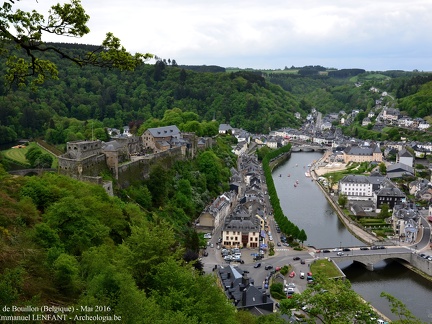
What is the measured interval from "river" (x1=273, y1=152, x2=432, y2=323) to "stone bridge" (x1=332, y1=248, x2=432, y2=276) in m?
0.59

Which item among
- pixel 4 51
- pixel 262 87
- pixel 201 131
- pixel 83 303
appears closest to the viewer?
pixel 4 51

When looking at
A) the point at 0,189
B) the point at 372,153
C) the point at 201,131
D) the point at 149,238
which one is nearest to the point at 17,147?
the point at 201,131

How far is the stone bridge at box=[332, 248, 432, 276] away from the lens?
100.0ft

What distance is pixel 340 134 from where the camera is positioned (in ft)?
298

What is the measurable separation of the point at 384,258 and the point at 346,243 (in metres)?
4.38

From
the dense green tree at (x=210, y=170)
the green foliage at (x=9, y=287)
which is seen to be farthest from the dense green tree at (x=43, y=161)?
the green foliage at (x=9, y=287)

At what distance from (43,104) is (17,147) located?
1682 cm

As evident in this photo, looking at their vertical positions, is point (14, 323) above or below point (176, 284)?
above

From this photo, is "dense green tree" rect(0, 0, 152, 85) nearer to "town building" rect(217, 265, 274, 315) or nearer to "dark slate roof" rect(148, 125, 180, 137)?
"town building" rect(217, 265, 274, 315)

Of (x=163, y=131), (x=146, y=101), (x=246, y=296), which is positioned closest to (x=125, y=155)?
(x=163, y=131)

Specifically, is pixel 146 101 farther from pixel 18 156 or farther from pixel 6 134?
pixel 18 156

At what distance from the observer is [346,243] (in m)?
35.5

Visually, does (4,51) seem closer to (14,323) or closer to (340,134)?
(14,323)

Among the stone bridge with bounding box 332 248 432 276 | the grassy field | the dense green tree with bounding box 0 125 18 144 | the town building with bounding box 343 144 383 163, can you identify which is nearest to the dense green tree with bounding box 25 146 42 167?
the grassy field
